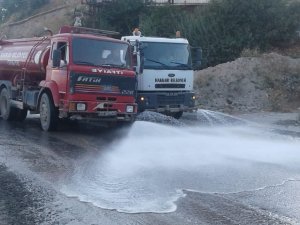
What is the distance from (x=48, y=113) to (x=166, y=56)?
14.3 feet

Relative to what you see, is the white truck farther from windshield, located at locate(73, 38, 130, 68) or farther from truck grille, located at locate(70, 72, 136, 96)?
truck grille, located at locate(70, 72, 136, 96)

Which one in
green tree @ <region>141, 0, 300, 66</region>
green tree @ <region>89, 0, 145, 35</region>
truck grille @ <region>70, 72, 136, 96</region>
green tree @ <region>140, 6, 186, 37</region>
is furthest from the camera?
green tree @ <region>89, 0, 145, 35</region>

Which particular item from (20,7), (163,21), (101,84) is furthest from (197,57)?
(20,7)

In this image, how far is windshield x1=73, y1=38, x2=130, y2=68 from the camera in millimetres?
14148

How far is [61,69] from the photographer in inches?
557

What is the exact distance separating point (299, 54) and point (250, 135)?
16194mm

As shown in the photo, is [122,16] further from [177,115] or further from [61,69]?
[61,69]

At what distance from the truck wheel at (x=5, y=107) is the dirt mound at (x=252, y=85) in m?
9.49

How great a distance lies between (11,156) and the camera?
1118 cm

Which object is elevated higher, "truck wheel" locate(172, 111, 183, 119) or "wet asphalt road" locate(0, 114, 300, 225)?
"truck wheel" locate(172, 111, 183, 119)

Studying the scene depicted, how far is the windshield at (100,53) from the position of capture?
14148mm

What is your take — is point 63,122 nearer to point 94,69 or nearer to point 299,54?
point 94,69

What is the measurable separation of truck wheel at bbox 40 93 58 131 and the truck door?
588 millimetres

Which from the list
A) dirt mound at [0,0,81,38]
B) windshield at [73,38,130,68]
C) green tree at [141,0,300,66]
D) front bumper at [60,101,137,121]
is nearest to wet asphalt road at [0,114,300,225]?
front bumper at [60,101,137,121]
